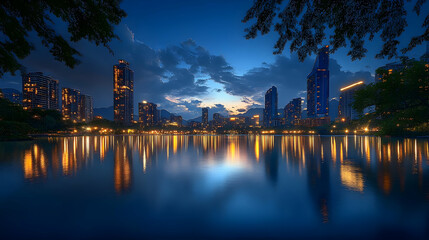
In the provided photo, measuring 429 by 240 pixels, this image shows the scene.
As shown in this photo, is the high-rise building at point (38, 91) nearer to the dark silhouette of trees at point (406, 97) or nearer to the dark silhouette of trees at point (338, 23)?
the dark silhouette of trees at point (338, 23)

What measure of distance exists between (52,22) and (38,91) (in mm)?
232303

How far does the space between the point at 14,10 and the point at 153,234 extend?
834cm

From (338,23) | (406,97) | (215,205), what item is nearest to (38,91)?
(215,205)

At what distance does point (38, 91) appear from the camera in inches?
6658

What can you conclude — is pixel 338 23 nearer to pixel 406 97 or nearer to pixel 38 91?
pixel 406 97

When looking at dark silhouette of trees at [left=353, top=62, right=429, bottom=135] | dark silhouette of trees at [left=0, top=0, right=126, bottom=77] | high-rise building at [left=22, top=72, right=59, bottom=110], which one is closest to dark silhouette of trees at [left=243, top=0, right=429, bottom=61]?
dark silhouette of trees at [left=0, top=0, right=126, bottom=77]

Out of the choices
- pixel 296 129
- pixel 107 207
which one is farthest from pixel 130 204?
Answer: pixel 296 129

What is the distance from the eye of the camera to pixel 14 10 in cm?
570

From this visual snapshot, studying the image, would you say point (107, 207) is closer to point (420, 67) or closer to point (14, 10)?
point (14, 10)

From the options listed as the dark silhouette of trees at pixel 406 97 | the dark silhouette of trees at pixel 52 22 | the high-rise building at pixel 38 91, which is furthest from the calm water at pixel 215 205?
the high-rise building at pixel 38 91

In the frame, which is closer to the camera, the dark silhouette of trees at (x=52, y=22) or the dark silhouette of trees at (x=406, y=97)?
the dark silhouette of trees at (x=52, y=22)

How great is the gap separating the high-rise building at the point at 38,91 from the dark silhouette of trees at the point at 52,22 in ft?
714

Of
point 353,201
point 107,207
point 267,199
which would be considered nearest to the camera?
point 107,207

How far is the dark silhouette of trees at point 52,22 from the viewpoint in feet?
18.4
